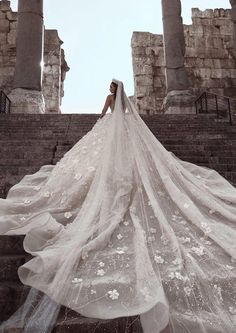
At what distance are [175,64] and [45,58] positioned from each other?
6.78m

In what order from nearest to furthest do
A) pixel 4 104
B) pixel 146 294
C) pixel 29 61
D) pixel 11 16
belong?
pixel 146 294 < pixel 4 104 < pixel 29 61 < pixel 11 16

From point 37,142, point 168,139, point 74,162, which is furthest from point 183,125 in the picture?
point 74,162

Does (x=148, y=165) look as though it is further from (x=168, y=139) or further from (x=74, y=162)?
(x=168, y=139)

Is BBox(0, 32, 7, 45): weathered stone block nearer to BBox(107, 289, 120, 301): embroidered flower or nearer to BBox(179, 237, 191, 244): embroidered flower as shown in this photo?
BBox(179, 237, 191, 244): embroidered flower

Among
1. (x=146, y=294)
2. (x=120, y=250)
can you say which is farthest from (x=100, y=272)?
(x=146, y=294)

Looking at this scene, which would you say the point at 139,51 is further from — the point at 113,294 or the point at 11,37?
the point at 113,294

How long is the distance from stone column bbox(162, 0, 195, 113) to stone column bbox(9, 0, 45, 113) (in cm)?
423

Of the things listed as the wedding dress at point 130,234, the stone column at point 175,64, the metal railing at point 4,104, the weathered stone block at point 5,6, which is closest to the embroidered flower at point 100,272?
the wedding dress at point 130,234

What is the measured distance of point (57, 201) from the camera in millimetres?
3850

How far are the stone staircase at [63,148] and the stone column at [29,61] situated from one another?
7.90 feet

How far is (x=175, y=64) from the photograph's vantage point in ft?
41.4

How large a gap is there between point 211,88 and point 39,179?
540 inches

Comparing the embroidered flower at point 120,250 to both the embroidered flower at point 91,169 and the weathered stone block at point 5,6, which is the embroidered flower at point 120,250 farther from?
the weathered stone block at point 5,6

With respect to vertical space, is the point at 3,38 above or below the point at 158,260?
above
